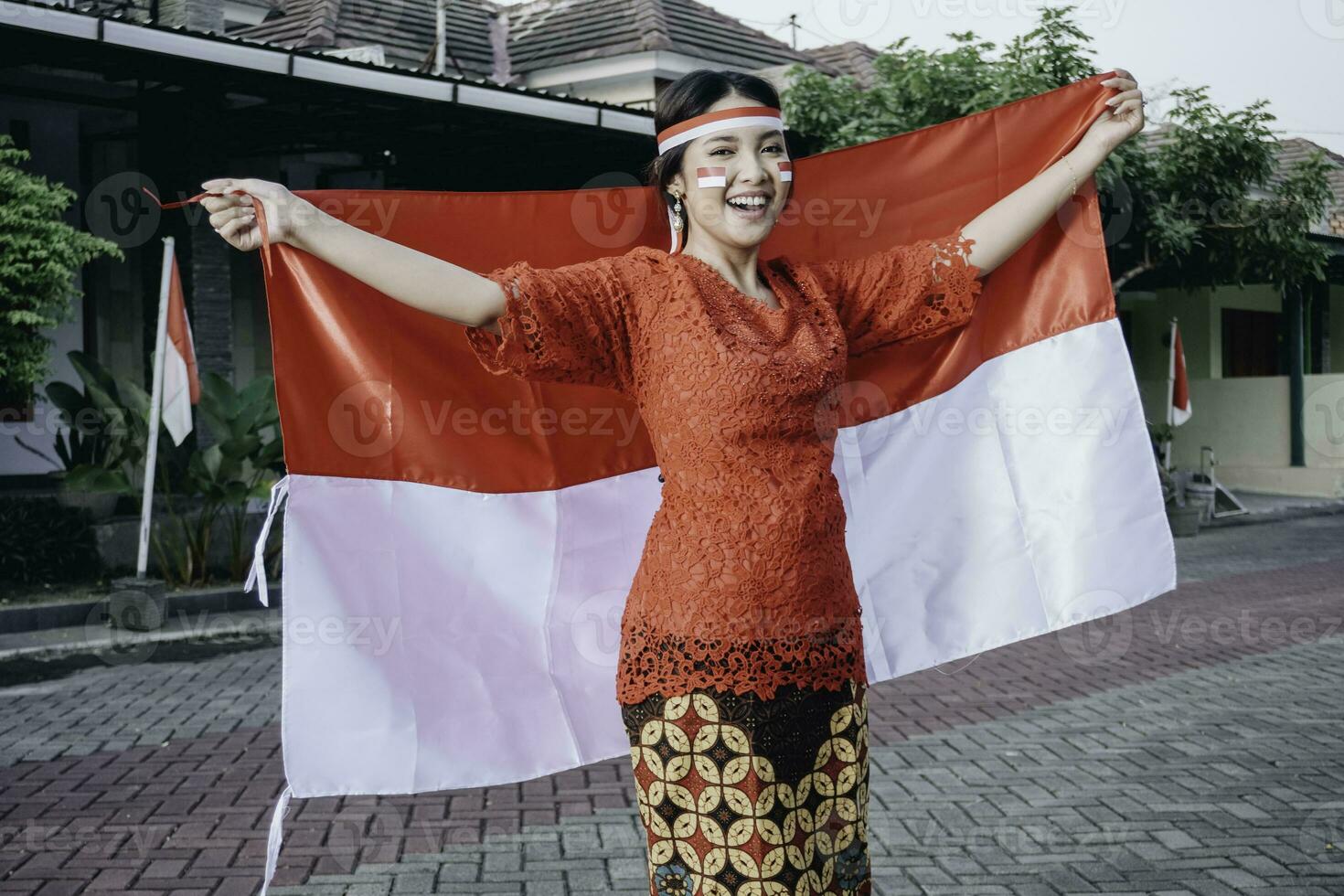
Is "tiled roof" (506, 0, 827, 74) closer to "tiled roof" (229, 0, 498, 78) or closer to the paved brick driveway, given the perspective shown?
"tiled roof" (229, 0, 498, 78)

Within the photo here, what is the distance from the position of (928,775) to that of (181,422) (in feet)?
21.6

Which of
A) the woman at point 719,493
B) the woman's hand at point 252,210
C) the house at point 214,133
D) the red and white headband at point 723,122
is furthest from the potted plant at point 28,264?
the red and white headband at point 723,122

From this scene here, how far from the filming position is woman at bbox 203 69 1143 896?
239 cm

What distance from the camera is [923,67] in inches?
494

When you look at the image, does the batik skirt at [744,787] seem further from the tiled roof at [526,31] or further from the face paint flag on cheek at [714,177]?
the tiled roof at [526,31]

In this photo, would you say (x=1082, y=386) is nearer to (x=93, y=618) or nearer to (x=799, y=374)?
(x=799, y=374)

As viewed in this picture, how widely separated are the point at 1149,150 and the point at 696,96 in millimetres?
14666

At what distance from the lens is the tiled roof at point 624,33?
18.6 meters

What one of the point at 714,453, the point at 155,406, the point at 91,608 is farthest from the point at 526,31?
the point at 714,453

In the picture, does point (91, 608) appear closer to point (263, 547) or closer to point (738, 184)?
point (263, 547)

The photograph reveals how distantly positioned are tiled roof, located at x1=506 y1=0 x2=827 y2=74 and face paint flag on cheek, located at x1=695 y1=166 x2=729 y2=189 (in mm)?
16169

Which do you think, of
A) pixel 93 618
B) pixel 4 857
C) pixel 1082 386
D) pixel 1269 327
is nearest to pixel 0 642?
pixel 93 618

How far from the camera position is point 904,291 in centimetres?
287

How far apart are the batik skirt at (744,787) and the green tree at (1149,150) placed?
10.7 meters
